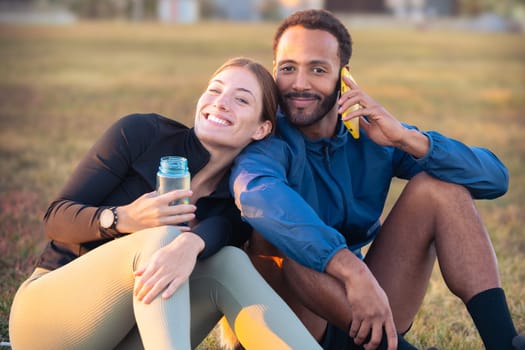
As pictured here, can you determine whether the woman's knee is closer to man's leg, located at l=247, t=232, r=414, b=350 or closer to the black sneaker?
man's leg, located at l=247, t=232, r=414, b=350

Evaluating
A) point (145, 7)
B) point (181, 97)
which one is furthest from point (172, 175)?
point (145, 7)

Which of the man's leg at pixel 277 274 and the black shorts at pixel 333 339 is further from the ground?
the man's leg at pixel 277 274

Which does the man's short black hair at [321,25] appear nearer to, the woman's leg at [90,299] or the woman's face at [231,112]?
the woman's face at [231,112]

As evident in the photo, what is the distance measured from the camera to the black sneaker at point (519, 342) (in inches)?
130

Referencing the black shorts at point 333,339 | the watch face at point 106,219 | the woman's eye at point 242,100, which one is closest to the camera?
the watch face at point 106,219

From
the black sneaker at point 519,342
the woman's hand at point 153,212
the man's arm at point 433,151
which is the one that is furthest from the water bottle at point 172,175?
the black sneaker at point 519,342

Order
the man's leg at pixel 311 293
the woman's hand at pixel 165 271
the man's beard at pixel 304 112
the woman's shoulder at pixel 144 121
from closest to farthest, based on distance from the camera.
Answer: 1. the woman's hand at pixel 165 271
2. the man's leg at pixel 311 293
3. the woman's shoulder at pixel 144 121
4. the man's beard at pixel 304 112

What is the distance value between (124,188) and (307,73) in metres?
1.12

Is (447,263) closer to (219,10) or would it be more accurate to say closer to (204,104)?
(204,104)

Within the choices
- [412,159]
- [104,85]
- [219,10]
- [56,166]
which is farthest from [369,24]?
[412,159]

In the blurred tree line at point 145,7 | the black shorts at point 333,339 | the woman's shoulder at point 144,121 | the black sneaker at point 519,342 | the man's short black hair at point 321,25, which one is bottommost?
the blurred tree line at point 145,7

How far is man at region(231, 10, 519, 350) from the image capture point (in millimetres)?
3205

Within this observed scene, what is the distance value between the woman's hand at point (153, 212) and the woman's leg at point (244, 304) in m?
0.21

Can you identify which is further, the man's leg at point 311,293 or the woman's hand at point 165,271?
the man's leg at point 311,293
